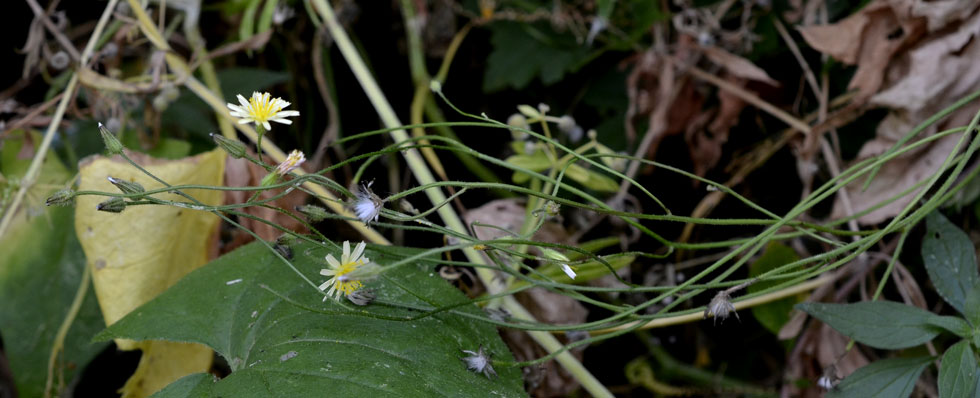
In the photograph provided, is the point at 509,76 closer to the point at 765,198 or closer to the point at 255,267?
the point at 765,198

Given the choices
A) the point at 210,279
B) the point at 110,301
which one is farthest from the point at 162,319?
the point at 110,301

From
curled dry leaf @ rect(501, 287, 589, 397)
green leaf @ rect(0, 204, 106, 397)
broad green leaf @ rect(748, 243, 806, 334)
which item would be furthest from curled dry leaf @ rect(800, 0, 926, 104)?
green leaf @ rect(0, 204, 106, 397)

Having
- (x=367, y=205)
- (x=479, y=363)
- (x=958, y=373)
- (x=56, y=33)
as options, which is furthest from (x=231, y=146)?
(x=958, y=373)

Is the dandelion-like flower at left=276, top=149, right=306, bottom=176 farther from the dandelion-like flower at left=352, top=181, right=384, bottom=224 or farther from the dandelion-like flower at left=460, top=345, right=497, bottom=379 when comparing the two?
the dandelion-like flower at left=460, top=345, right=497, bottom=379

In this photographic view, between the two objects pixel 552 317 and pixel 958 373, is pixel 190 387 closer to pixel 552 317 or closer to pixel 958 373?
pixel 552 317

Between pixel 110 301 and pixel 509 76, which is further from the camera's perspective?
pixel 509 76

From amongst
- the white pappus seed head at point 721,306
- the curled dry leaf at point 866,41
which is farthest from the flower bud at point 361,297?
the curled dry leaf at point 866,41
